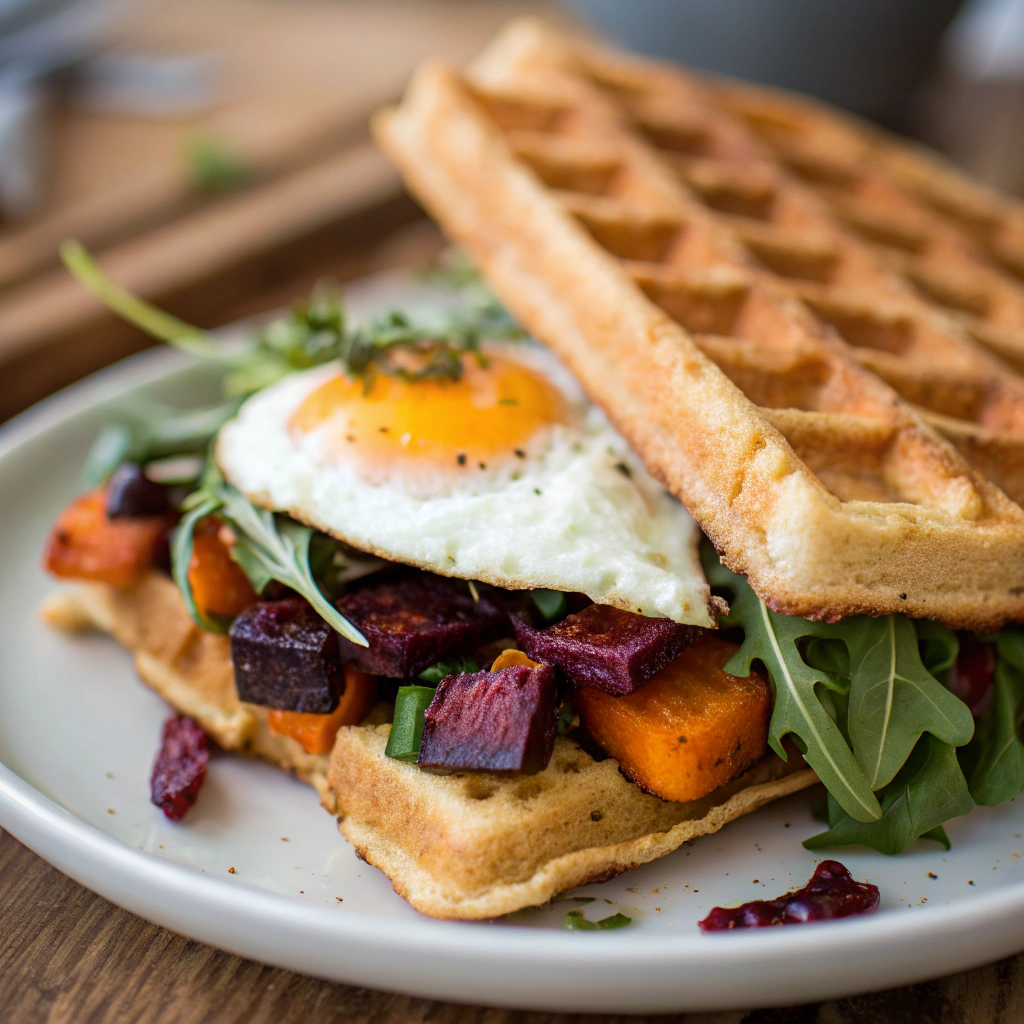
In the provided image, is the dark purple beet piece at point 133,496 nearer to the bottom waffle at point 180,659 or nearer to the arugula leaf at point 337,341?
the bottom waffle at point 180,659

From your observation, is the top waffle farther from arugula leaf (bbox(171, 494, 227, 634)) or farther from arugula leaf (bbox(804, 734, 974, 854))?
arugula leaf (bbox(171, 494, 227, 634))

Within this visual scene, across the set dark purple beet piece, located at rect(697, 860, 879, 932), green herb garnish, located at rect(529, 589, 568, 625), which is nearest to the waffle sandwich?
green herb garnish, located at rect(529, 589, 568, 625)

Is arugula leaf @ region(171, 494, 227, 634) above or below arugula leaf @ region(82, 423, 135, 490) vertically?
below

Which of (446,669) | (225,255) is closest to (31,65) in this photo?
(225,255)

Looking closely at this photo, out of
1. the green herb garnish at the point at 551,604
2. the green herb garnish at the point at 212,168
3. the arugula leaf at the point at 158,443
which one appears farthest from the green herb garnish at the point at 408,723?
the green herb garnish at the point at 212,168

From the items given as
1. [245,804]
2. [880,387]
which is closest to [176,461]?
[245,804]

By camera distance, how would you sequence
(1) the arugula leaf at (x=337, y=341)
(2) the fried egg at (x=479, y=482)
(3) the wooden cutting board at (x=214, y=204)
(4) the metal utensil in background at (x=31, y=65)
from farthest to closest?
(4) the metal utensil in background at (x=31, y=65), (3) the wooden cutting board at (x=214, y=204), (1) the arugula leaf at (x=337, y=341), (2) the fried egg at (x=479, y=482)

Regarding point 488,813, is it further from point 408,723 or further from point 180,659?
point 180,659
